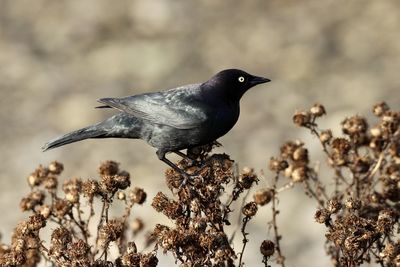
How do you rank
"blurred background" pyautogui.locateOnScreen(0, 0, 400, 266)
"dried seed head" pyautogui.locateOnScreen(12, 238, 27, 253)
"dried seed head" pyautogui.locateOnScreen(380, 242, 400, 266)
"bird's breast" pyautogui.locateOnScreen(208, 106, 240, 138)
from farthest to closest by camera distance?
"blurred background" pyautogui.locateOnScreen(0, 0, 400, 266)
"bird's breast" pyautogui.locateOnScreen(208, 106, 240, 138)
"dried seed head" pyautogui.locateOnScreen(12, 238, 27, 253)
"dried seed head" pyautogui.locateOnScreen(380, 242, 400, 266)

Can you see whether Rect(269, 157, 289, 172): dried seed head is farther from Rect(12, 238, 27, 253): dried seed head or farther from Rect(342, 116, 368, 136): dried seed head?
Rect(12, 238, 27, 253): dried seed head

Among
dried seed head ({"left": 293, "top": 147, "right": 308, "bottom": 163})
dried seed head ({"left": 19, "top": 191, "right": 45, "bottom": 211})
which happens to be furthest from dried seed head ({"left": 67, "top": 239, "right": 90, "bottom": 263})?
dried seed head ({"left": 293, "top": 147, "right": 308, "bottom": 163})

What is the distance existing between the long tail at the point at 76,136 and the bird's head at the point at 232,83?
0.79 metres

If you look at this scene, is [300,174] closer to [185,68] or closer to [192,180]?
[192,180]

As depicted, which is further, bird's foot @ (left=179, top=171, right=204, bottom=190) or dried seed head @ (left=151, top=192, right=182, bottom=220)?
bird's foot @ (left=179, top=171, right=204, bottom=190)

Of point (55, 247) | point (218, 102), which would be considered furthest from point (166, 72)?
point (55, 247)

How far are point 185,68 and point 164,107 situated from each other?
23.7 feet

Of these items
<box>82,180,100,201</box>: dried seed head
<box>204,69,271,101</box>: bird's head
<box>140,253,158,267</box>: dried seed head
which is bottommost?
<box>140,253,158,267</box>: dried seed head

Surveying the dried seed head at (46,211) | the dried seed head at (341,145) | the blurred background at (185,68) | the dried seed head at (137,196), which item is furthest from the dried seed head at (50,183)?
the blurred background at (185,68)

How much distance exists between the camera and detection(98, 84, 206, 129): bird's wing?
5156 mm

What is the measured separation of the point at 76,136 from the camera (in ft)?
17.4

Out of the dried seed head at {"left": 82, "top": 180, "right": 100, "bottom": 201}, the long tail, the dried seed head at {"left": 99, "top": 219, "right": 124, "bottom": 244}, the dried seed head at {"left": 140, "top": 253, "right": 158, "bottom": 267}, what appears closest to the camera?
the dried seed head at {"left": 140, "top": 253, "right": 158, "bottom": 267}

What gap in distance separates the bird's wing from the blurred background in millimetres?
3495

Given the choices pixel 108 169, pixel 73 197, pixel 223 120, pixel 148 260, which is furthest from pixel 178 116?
pixel 148 260
